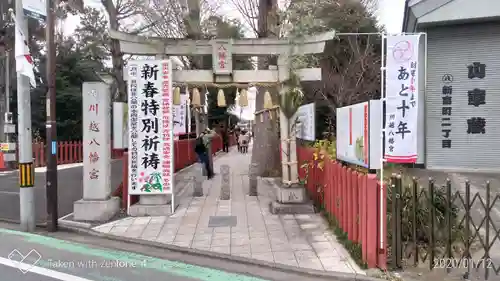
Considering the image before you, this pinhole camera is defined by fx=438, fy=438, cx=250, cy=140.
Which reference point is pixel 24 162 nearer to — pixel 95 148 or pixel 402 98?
pixel 95 148

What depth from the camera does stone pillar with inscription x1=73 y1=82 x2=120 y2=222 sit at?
374 inches

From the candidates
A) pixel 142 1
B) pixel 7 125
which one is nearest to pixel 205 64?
pixel 142 1

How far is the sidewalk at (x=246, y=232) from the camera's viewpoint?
6852 mm

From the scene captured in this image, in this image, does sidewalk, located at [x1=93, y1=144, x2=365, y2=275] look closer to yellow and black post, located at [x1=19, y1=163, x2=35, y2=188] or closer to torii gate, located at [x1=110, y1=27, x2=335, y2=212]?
torii gate, located at [x1=110, y1=27, x2=335, y2=212]

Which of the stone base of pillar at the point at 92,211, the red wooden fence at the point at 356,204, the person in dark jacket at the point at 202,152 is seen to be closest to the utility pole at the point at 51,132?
the stone base of pillar at the point at 92,211

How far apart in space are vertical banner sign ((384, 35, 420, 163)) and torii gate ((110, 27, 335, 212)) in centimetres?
425

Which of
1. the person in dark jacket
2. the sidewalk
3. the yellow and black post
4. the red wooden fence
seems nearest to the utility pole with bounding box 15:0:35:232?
the yellow and black post

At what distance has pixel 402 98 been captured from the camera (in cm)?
602

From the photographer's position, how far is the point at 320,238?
7.83 metres

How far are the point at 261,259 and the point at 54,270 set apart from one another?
9.93 feet

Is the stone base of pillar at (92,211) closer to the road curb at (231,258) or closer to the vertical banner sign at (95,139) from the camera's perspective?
the vertical banner sign at (95,139)

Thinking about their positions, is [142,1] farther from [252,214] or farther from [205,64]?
[252,214]

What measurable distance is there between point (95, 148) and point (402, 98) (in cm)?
659

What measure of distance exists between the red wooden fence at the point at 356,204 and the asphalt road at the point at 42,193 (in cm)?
610
